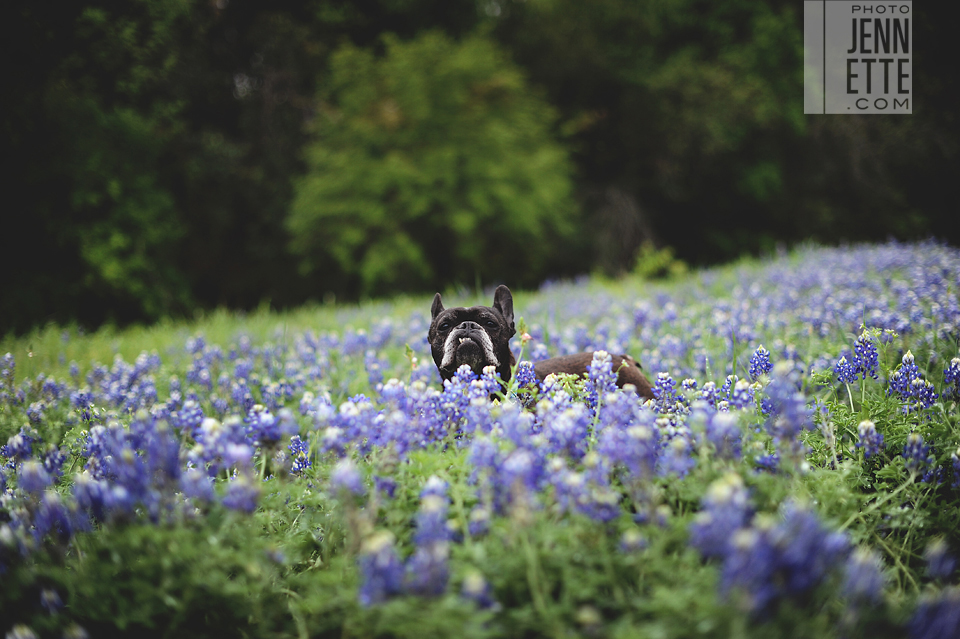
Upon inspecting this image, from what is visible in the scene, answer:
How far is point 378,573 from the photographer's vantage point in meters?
1.45

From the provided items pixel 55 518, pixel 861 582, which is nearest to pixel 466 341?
pixel 55 518

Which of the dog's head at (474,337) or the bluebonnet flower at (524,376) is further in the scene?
the dog's head at (474,337)

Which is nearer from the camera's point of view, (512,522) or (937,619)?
(937,619)

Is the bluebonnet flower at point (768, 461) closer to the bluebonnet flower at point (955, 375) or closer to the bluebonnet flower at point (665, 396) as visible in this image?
the bluebonnet flower at point (665, 396)

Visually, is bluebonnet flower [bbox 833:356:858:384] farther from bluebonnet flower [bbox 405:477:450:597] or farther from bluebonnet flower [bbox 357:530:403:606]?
bluebonnet flower [bbox 357:530:403:606]

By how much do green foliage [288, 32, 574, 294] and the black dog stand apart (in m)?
11.5

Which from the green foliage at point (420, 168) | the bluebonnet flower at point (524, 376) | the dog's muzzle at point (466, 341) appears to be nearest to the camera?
the bluebonnet flower at point (524, 376)

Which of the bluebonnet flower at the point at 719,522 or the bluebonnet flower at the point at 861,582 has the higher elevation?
the bluebonnet flower at the point at 719,522

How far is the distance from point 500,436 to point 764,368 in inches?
69.8

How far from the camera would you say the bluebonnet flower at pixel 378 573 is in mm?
1421

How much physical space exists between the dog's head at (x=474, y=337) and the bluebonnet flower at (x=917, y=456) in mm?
1946

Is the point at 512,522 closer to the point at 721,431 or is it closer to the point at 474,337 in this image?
the point at 721,431

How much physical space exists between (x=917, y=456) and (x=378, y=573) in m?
2.29
